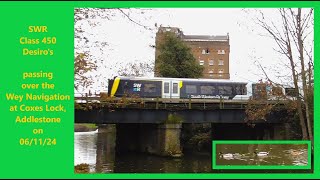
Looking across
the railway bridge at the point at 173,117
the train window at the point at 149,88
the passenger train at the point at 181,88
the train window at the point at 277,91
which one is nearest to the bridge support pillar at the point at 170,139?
the railway bridge at the point at 173,117

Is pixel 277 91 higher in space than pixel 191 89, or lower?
lower

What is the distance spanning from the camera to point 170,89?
1185 inches

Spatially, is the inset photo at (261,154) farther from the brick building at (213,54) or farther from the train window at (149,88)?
the brick building at (213,54)

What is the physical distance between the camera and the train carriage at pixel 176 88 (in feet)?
95.1

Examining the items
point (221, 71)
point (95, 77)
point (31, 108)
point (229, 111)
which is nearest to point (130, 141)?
point (229, 111)

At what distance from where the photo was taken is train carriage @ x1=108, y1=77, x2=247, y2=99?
95.1ft

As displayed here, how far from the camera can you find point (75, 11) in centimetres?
834

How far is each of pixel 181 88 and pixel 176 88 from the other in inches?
16.3

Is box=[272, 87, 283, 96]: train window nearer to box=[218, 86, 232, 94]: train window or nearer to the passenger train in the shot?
the passenger train

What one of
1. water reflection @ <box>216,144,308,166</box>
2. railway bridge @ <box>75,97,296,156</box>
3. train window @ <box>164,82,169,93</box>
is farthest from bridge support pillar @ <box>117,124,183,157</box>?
water reflection @ <box>216,144,308,166</box>

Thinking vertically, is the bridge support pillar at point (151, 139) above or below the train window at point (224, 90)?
below

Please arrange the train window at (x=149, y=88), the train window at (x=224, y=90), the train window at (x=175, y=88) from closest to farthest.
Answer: the train window at (x=149, y=88) → the train window at (x=175, y=88) → the train window at (x=224, y=90)

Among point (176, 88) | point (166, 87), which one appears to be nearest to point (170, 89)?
point (166, 87)

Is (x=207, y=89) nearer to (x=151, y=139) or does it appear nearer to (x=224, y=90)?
(x=224, y=90)
